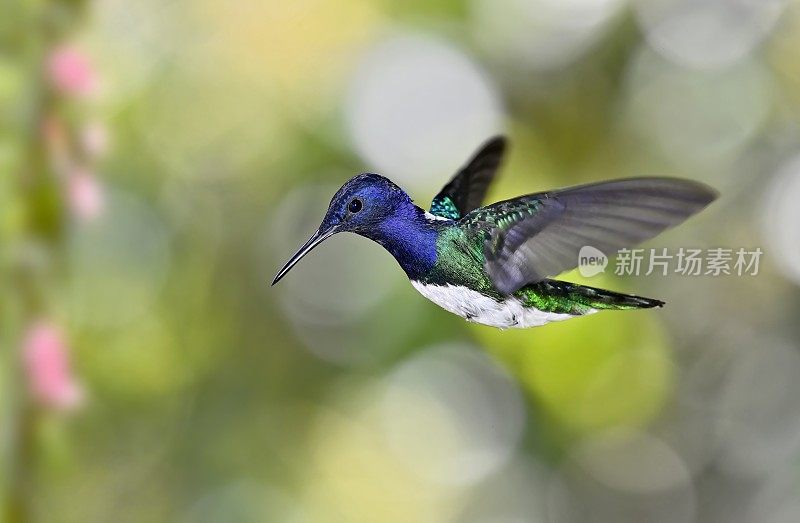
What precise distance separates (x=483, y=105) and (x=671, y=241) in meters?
0.26

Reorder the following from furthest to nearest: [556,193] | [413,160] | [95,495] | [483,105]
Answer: [95,495] < [483,105] < [413,160] < [556,193]

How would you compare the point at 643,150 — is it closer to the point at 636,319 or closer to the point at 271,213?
the point at 636,319

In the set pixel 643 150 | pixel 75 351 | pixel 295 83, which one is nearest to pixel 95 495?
pixel 75 351

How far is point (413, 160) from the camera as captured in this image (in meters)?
0.77

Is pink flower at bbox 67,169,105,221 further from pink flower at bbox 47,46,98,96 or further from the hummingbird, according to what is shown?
the hummingbird

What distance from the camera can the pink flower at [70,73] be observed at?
69cm

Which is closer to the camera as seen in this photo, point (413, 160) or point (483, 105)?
point (413, 160)

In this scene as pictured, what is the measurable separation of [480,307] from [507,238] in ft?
0.10

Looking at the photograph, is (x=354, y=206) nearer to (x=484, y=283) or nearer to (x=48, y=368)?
(x=484, y=283)

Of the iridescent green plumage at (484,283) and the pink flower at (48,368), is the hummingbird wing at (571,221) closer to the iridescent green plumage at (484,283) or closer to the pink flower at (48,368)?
the iridescent green plumage at (484,283)

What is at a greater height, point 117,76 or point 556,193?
point 117,76

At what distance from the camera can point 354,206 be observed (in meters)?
0.24

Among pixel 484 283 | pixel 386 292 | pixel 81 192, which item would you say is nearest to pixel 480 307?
pixel 484 283

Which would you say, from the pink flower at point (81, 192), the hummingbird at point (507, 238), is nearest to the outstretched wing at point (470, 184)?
the hummingbird at point (507, 238)
